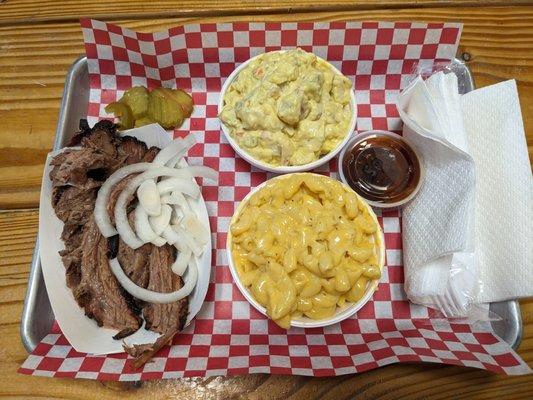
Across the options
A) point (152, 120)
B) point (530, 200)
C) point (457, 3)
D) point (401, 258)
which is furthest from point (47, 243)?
point (457, 3)

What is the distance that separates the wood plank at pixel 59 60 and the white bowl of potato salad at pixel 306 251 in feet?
3.95

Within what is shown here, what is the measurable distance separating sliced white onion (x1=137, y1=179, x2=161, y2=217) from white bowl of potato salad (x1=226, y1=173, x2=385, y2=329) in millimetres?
374

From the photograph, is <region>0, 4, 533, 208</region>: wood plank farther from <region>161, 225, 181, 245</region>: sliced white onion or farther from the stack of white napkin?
<region>161, 225, 181, 245</region>: sliced white onion

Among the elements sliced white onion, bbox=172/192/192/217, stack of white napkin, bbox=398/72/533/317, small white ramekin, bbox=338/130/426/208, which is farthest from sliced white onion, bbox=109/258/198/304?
stack of white napkin, bbox=398/72/533/317

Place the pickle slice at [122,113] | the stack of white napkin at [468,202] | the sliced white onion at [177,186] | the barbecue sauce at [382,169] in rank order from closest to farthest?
the stack of white napkin at [468,202] < the sliced white onion at [177,186] < the barbecue sauce at [382,169] < the pickle slice at [122,113]

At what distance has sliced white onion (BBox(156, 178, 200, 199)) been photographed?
1930 millimetres

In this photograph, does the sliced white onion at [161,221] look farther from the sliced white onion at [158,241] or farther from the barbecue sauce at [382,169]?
the barbecue sauce at [382,169]

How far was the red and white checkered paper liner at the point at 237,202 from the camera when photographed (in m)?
1.78

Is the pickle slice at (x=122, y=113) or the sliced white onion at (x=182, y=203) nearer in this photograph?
the sliced white onion at (x=182, y=203)

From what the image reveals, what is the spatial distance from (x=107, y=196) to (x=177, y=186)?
33 centimetres

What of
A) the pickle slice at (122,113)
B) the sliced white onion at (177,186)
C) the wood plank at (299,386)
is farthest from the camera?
the pickle slice at (122,113)

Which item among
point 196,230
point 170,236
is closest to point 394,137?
point 196,230

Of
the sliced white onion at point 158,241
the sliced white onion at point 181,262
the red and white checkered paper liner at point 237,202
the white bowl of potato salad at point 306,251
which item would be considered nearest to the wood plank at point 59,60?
the red and white checkered paper liner at point 237,202

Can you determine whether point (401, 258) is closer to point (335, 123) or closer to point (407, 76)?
point (335, 123)
